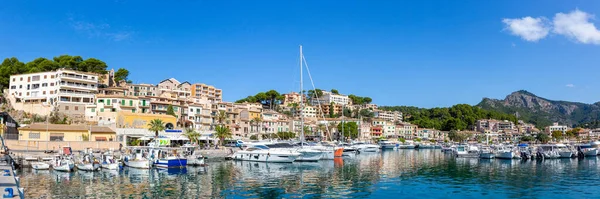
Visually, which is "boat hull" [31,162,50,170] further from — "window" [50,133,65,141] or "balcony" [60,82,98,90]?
"balcony" [60,82,98,90]

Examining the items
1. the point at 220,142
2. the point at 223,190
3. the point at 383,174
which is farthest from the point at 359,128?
the point at 223,190

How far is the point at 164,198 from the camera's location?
90.3 feet

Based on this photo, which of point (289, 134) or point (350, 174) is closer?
point (350, 174)

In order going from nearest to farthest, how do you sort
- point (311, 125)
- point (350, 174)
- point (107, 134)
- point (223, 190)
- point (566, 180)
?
1. point (223, 190)
2. point (566, 180)
3. point (350, 174)
4. point (107, 134)
5. point (311, 125)

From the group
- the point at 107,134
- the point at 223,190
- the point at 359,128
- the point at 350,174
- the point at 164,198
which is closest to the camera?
the point at 164,198

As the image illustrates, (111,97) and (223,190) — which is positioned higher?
(111,97)

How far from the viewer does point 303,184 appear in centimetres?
3475

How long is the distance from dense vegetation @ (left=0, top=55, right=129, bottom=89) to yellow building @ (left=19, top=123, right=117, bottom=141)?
3673 centimetres

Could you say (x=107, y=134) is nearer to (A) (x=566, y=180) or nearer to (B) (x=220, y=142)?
(B) (x=220, y=142)

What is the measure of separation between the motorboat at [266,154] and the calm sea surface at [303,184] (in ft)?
26.6

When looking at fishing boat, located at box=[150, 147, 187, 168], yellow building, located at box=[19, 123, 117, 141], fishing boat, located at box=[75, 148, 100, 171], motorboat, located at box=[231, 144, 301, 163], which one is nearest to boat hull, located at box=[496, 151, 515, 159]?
motorboat, located at box=[231, 144, 301, 163]

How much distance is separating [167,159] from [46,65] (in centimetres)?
6069

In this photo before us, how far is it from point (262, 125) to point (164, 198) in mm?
78658

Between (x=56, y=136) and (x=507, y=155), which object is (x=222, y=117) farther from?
(x=507, y=155)
